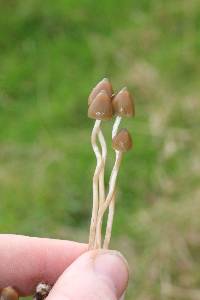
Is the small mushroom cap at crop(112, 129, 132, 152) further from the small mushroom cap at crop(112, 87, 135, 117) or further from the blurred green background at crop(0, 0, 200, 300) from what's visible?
the blurred green background at crop(0, 0, 200, 300)

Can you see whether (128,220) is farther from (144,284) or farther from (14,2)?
(14,2)

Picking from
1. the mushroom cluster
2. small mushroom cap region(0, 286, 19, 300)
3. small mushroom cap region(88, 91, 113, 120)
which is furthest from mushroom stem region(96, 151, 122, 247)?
small mushroom cap region(0, 286, 19, 300)

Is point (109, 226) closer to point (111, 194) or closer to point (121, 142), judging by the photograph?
point (111, 194)

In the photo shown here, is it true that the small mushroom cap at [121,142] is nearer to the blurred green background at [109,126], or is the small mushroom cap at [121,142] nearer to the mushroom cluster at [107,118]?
the mushroom cluster at [107,118]

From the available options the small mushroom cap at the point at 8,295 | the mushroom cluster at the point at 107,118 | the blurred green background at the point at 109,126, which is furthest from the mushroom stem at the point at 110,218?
the blurred green background at the point at 109,126

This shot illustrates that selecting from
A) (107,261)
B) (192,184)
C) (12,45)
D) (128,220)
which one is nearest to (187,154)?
(192,184)

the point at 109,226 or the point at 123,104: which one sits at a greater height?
the point at 123,104

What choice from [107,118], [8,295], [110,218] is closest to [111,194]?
[110,218]
